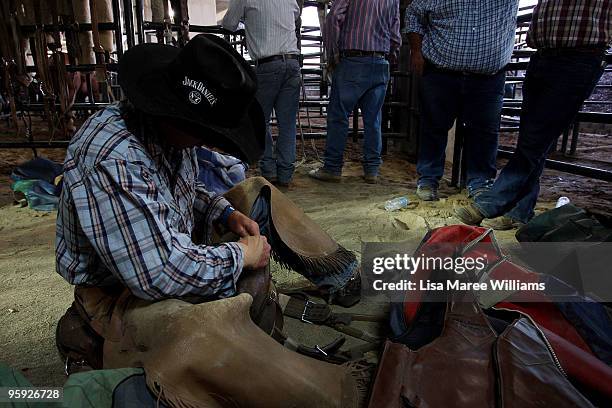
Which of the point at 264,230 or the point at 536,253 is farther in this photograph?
the point at 536,253

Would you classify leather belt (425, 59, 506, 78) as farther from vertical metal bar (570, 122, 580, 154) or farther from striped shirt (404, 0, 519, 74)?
vertical metal bar (570, 122, 580, 154)

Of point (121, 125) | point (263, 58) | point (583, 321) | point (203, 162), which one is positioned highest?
point (263, 58)

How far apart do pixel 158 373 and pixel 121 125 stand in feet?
1.98

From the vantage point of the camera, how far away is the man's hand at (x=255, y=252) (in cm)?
134

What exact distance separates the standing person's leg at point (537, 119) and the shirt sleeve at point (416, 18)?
2.50ft

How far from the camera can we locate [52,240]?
8.96 ft

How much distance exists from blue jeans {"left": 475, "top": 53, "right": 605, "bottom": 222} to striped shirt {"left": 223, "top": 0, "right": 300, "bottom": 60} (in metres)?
1.82

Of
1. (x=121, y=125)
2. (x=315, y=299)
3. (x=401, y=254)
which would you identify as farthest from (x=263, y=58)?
(x=121, y=125)

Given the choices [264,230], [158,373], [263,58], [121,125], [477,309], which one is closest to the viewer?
[158,373]

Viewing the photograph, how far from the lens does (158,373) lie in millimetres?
1048

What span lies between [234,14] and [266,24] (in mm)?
279

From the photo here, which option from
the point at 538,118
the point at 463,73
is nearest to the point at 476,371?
the point at 538,118

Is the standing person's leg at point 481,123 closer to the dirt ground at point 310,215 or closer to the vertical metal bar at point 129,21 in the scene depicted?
the dirt ground at point 310,215

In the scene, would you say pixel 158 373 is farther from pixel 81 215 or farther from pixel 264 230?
pixel 264 230
